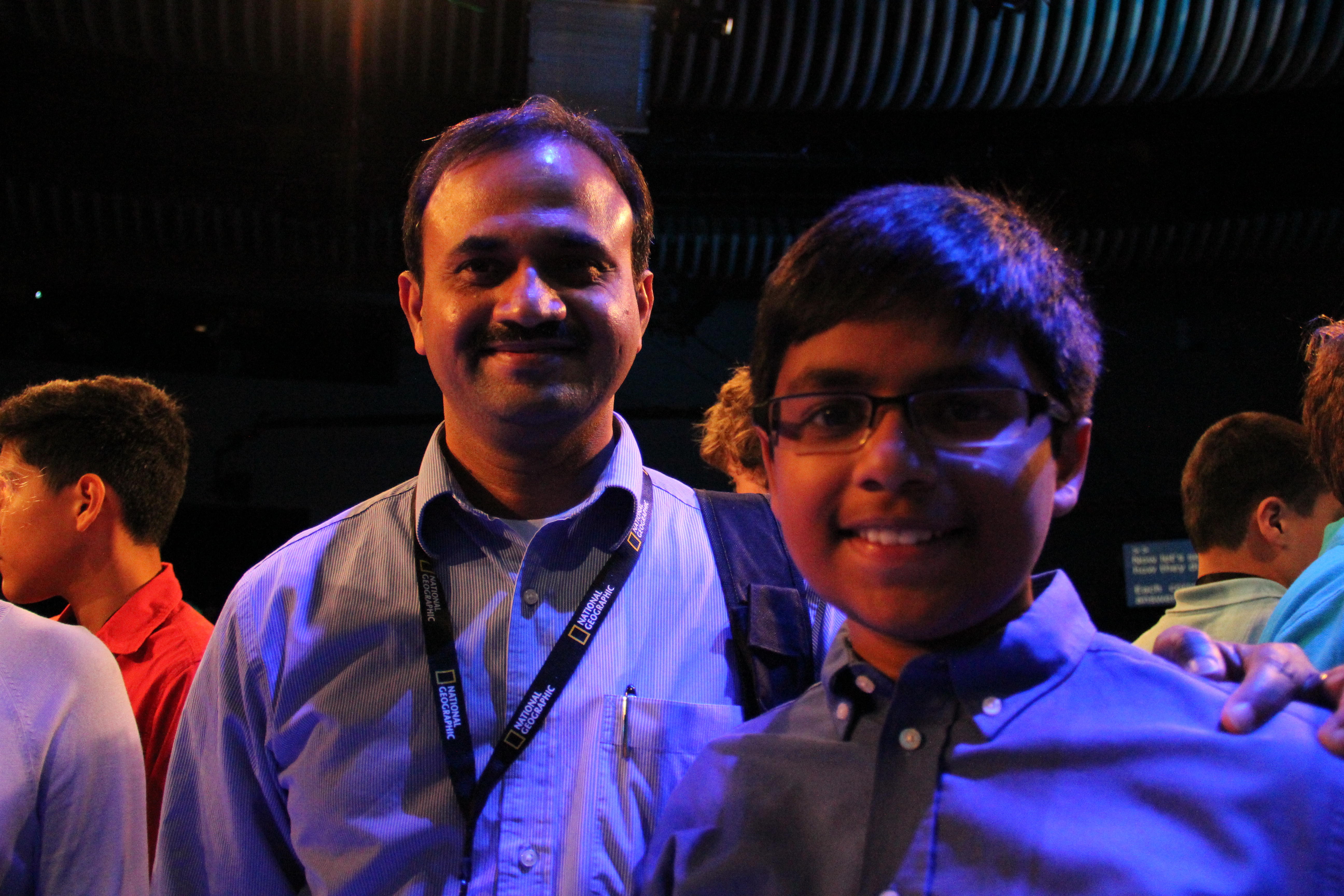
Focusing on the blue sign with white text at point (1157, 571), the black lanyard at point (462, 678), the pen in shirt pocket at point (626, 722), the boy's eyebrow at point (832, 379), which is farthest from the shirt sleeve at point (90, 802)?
the blue sign with white text at point (1157, 571)

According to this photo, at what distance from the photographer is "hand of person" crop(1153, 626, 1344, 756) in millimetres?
827

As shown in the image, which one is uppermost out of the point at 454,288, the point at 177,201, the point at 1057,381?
the point at 1057,381

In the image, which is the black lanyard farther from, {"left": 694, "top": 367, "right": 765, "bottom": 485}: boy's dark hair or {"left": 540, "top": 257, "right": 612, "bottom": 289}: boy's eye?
{"left": 694, "top": 367, "right": 765, "bottom": 485}: boy's dark hair

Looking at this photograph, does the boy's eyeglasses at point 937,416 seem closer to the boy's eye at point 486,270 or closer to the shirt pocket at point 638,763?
the shirt pocket at point 638,763

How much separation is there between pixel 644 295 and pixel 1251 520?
1.98 metres

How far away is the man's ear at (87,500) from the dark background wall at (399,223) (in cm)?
133

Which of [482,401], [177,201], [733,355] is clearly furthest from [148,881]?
[733,355]

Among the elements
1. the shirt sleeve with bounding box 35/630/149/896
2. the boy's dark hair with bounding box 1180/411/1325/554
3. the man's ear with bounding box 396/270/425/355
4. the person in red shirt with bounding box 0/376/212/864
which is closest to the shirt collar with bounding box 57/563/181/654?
the person in red shirt with bounding box 0/376/212/864

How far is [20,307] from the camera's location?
452 centimetres

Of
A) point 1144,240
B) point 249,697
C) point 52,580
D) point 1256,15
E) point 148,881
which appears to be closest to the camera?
point 249,697

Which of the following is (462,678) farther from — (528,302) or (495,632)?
(528,302)

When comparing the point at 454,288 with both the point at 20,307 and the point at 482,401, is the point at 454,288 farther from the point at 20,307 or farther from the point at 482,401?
the point at 20,307

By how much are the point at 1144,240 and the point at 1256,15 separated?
4.24 feet

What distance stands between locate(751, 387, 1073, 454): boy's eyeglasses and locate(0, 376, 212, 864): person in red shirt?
176cm
